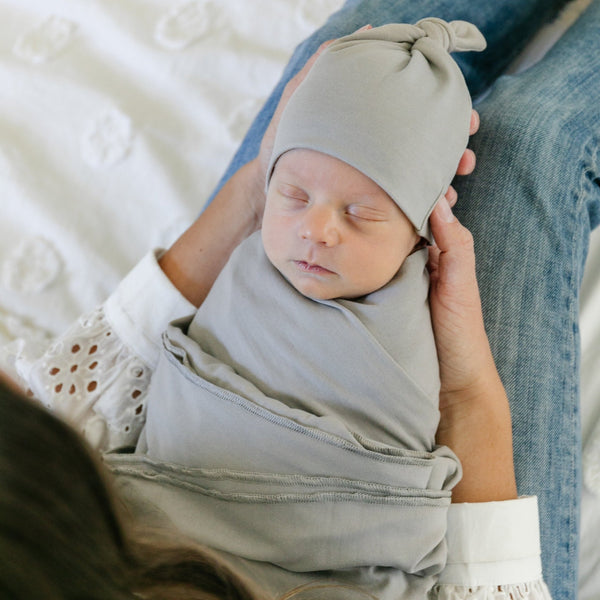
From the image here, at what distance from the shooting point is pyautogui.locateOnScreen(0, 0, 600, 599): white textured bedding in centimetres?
125

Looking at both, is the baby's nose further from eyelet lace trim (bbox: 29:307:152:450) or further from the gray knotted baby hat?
Answer: eyelet lace trim (bbox: 29:307:152:450)

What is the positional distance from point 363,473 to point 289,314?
22cm

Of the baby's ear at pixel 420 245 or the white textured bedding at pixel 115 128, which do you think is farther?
the white textured bedding at pixel 115 128

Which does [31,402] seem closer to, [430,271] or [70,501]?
[70,501]

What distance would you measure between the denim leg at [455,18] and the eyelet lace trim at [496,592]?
0.78 meters

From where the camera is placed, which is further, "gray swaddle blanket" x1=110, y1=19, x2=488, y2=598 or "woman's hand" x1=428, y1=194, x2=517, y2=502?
"woman's hand" x1=428, y1=194, x2=517, y2=502

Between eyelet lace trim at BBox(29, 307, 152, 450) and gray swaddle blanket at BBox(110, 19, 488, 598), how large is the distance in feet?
0.35

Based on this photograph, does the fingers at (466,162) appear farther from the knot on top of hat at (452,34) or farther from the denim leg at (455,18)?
the denim leg at (455,18)

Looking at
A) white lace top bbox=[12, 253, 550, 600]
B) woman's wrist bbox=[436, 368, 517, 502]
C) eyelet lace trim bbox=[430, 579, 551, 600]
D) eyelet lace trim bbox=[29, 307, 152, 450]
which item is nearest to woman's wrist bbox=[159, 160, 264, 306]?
white lace top bbox=[12, 253, 550, 600]

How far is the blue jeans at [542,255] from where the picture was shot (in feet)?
3.05

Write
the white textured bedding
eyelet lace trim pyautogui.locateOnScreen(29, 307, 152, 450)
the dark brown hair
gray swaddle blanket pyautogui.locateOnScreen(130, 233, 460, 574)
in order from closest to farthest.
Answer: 1. the dark brown hair
2. gray swaddle blanket pyautogui.locateOnScreen(130, 233, 460, 574)
3. eyelet lace trim pyautogui.locateOnScreen(29, 307, 152, 450)
4. the white textured bedding

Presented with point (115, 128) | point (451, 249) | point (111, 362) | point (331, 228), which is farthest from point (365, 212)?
point (115, 128)

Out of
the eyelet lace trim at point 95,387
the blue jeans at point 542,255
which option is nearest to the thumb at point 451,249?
the blue jeans at point 542,255

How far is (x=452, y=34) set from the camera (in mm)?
920
